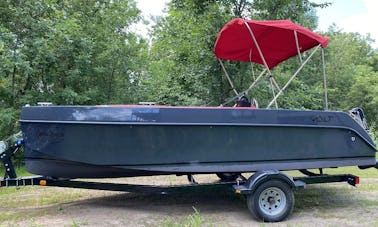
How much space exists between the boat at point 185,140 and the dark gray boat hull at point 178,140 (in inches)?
0.5

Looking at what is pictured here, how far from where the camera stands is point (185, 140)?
16.0 ft

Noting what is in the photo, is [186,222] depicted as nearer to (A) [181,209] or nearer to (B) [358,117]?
(A) [181,209]

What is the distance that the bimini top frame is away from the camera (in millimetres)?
5555

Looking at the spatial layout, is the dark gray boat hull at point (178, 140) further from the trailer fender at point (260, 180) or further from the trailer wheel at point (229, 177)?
the trailer wheel at point (229, 177)

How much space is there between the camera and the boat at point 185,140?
15.3ft

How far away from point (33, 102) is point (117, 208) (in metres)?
5.94

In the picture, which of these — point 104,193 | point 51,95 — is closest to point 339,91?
point 51,95

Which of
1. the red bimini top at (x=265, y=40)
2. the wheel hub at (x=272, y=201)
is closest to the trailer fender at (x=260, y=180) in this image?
the wheel hub at (x=272, y=201)

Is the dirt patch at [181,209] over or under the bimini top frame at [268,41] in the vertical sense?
under

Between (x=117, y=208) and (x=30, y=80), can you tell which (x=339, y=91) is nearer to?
(x=30, y=80)

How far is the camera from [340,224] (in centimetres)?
482


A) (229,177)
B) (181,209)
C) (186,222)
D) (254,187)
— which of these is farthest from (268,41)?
(186,222)

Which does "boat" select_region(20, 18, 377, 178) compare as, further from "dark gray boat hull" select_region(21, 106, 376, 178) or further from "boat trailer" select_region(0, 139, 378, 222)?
Result: "boat trailer" select_region(0, 139, 378, 222)

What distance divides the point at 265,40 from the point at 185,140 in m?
2.48
